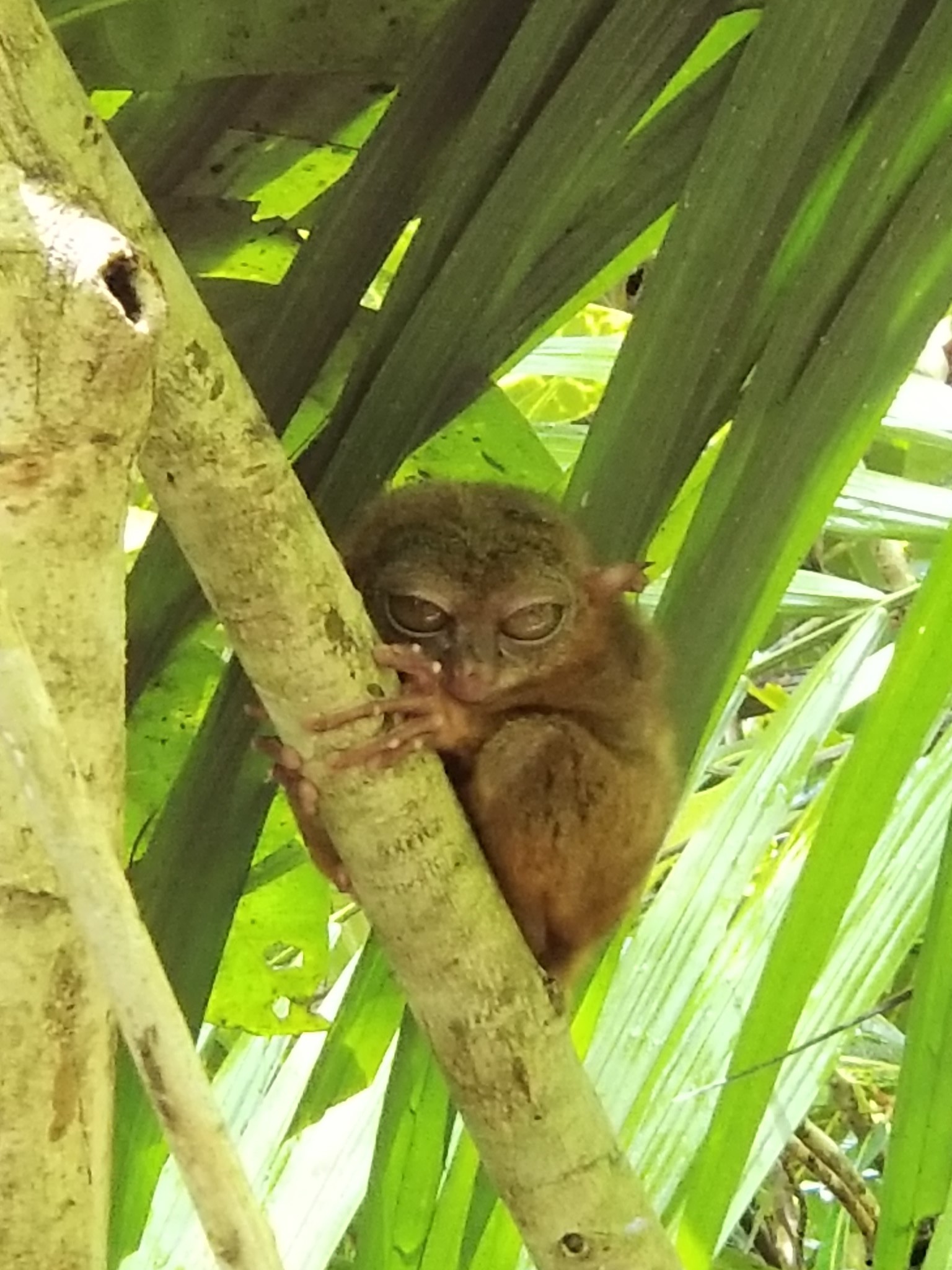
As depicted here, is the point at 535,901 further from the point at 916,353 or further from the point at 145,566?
the point at 916,353

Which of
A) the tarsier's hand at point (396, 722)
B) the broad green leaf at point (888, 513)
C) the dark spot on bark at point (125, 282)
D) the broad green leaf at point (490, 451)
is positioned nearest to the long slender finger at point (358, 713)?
the tarsier's hand at point (396, 722)

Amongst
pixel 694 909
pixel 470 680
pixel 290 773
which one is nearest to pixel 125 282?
pixel 290 773

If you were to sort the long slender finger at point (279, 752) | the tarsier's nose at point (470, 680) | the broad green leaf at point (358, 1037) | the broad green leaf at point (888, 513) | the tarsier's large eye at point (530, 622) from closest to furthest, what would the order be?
the long slender finger at point (279, 752)
the broad green leaf at point (358, 1037)
the tarsier's nose at point (470, 680)
the tarsier's large eye at point (530, 622)
the broad green leaf at point (888, 513)

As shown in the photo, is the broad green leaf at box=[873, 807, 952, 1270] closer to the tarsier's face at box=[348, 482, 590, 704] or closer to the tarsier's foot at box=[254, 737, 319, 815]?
the tarsier's foot at box=[254, 737, 319, 815]

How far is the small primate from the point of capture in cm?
145

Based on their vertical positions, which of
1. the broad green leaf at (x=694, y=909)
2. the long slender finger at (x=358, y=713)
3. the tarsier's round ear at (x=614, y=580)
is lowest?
the broad green leaf at (x=694, y=909)

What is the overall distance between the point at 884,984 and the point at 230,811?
2.11 ft

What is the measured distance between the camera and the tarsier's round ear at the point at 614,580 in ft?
4.22

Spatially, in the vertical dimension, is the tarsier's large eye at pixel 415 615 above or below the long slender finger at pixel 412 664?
below

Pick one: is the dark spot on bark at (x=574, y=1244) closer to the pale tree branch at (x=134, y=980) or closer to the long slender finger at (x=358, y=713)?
the long slender finger at (x=358, y=713)

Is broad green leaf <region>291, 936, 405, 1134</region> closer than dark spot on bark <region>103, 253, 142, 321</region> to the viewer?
No

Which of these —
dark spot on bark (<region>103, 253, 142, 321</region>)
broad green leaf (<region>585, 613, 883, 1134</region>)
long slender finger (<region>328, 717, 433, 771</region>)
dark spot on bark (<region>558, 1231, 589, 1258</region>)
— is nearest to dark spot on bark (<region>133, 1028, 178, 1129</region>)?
dark spot on bark (<region>103, 253, 142, 321</region>)

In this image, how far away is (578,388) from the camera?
99.0 inches

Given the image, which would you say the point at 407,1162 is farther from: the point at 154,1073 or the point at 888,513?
the point at 888,513
